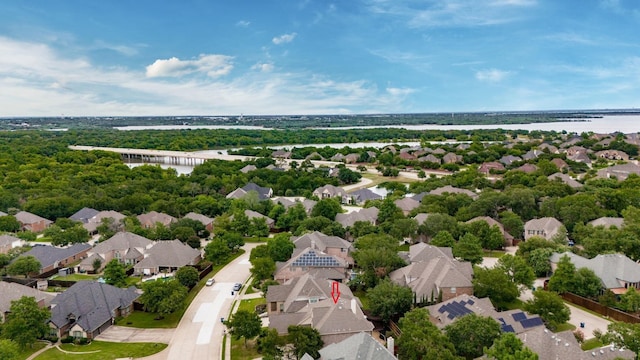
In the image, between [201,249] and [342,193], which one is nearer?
[201,249]

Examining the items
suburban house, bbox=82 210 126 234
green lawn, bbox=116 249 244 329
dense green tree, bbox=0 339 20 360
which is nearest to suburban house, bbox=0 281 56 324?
green lawn, bbox=116 249 244 329

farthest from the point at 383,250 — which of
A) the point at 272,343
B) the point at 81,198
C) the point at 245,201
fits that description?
the point at 81,198

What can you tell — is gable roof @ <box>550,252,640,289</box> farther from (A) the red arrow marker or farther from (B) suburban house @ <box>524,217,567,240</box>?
(A) the red arrow marker

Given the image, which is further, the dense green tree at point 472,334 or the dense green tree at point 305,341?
the dense green tree at point 472,334

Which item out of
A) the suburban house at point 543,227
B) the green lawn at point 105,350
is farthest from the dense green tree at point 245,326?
the suburban house at point 543,227

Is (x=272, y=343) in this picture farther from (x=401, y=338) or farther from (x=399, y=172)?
(x=399, y=172)

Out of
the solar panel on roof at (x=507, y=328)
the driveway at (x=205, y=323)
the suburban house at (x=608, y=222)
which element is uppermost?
the suburban house at (x=608, y=222)

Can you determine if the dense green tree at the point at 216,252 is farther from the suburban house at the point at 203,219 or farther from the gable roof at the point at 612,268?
the gable roof at the point at 612,268
